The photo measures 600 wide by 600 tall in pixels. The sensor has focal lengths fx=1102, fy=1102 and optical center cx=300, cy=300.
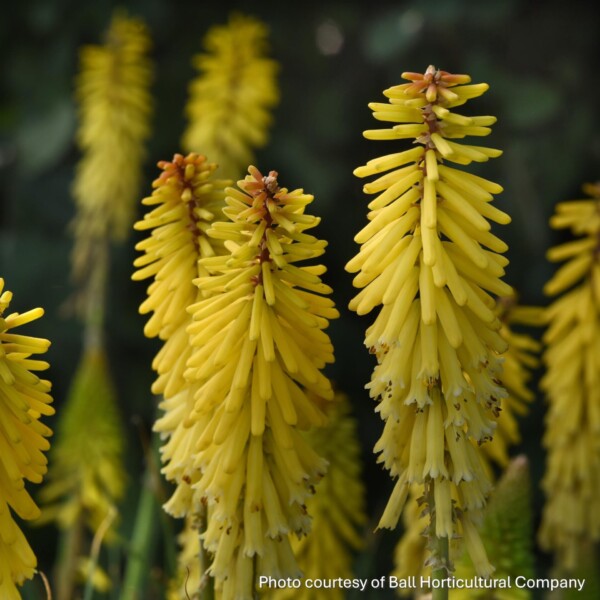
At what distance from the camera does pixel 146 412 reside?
6.18m

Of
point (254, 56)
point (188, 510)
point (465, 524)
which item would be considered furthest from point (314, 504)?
point (254, 56)

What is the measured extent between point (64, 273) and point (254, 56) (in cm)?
171

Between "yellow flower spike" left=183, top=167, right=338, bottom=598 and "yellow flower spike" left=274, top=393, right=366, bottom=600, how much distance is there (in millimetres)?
709

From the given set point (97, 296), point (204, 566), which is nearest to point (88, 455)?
point (97, 296)

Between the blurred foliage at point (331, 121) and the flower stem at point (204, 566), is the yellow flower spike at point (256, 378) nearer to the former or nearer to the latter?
the flower stem at point (204, 566)

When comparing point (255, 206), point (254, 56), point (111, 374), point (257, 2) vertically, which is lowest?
point (255, 206)

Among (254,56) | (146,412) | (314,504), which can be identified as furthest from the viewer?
(146,412)

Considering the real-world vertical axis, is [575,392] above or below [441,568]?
above

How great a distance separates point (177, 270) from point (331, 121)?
3.53 m

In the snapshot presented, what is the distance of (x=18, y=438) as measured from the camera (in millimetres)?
2371

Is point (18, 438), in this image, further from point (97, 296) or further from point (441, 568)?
point (97, 296)

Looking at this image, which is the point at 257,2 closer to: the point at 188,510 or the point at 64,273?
the point at 64,273

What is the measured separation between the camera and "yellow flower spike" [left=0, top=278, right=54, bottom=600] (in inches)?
94.4

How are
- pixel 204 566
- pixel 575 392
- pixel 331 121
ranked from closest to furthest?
pixel 204 566
pixel 575 392
pixel 331 121
